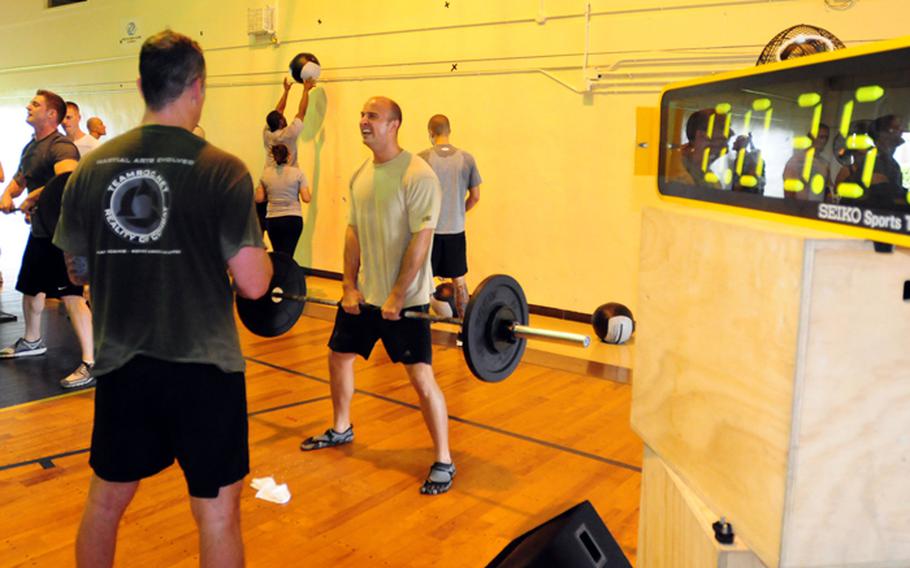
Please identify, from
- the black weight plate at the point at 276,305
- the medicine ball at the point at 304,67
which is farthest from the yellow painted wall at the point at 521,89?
the black weight plate at the point at 276,305

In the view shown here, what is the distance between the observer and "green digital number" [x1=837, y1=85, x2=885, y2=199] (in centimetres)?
77

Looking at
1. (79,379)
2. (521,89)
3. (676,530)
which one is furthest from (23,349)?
(676,530)

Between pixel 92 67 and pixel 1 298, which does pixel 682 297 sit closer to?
pixel 1 298

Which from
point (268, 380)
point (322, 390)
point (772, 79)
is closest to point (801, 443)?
point (772, 79)

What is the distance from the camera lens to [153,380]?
1.54 m

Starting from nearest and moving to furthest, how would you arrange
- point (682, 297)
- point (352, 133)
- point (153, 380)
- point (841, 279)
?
point (841, 279) < point (682, 297) < point (153, 380) < point (352, 133)

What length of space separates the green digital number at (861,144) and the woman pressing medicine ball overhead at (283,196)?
17.2 ft

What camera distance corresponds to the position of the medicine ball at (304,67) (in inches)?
255

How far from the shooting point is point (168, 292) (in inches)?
60.3

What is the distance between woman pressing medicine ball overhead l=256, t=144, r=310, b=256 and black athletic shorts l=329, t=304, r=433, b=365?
→ 10.3 ft

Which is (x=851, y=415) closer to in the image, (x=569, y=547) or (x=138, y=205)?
(x=569, y=547)

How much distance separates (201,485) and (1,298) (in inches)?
216

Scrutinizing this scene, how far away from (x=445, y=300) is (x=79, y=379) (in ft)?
7.22

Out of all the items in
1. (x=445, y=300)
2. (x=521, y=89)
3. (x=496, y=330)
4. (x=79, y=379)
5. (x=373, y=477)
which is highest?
(x=521, y=89)
